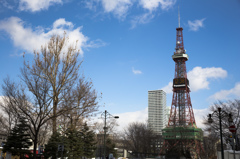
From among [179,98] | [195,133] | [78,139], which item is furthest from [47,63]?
[179,98]

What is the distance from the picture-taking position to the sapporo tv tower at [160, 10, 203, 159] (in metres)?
68.4

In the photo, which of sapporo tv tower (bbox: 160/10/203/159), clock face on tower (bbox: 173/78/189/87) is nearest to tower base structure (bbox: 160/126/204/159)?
sapporo tv tower (bbox: 160/10/203/159)

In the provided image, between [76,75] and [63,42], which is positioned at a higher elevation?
[63,42]

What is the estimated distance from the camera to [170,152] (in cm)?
7325

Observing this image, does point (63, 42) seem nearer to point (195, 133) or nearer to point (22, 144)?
point (22, 144)

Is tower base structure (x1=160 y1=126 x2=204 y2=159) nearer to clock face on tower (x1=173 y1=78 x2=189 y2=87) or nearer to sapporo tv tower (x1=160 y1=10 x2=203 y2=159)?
sapporo tv tower (x1=160 y1=10 x2=203 y2=159)

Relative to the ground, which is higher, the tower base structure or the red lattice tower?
the red lattice tower

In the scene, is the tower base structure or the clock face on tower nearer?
the tower base structure

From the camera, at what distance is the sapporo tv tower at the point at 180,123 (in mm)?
68375

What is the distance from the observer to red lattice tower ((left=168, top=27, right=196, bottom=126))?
80.4 meters

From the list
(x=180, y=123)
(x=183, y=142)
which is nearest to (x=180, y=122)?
(x=180, y=123)

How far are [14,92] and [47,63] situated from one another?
18.0ft

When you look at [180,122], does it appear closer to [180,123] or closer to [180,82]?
[180,123]

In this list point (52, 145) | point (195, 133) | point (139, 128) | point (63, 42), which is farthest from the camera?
point (139, 128)
